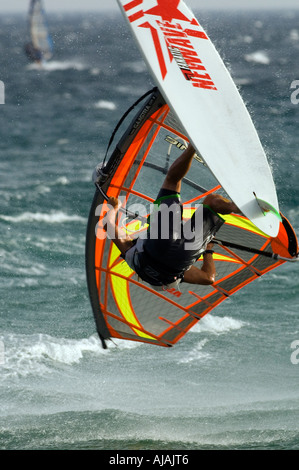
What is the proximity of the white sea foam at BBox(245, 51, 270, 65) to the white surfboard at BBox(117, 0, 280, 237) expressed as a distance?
38439mm

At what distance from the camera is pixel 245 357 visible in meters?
8.09

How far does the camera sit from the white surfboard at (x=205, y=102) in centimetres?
439

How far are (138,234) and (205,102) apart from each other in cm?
189

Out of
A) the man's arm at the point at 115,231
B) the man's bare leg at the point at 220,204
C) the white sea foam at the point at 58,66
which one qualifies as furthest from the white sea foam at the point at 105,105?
the man's bare leg at the point at 220,204

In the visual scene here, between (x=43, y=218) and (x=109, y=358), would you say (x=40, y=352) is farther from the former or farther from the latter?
(x=43, y=218)

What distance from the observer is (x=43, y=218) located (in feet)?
42.0

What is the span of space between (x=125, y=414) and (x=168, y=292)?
111 centimetres

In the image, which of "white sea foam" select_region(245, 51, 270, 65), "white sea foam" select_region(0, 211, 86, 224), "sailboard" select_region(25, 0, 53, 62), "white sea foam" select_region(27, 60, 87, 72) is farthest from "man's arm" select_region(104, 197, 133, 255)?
"white sea foam" select_region(245, 51, 270, 65)

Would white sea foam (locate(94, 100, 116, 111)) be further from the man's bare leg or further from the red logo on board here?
the man's bare leg

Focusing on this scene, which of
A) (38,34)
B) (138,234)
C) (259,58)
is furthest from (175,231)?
(259,58)

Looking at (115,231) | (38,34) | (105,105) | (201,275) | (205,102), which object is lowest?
(38,34)

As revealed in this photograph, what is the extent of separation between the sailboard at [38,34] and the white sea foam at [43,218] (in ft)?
67.3

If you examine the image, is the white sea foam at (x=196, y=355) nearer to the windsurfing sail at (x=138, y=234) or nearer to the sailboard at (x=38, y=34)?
the windsurfing sail at (x=138, y=234)

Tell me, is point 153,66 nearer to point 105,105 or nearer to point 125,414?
point 125,414
